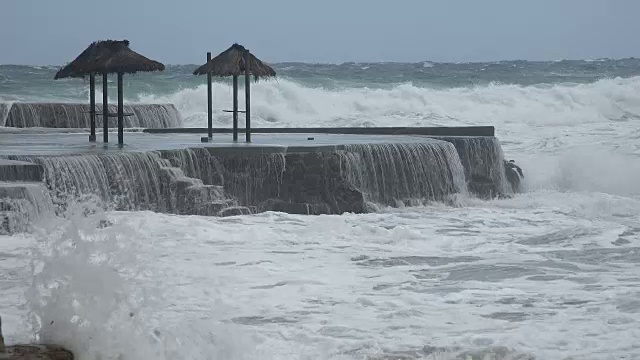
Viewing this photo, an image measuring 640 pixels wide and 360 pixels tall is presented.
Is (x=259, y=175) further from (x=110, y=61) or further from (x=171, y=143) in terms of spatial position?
(x=110, y=61)

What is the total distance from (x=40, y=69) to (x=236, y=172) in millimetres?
39551

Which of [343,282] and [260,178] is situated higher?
[260,178]

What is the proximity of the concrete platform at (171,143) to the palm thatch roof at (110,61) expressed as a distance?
3.50 ft

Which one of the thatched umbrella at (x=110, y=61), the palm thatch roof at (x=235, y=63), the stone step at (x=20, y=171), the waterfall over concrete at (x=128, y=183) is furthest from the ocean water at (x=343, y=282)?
the palm thatch roof at (x=235, y=63)

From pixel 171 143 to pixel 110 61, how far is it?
6.75 feet

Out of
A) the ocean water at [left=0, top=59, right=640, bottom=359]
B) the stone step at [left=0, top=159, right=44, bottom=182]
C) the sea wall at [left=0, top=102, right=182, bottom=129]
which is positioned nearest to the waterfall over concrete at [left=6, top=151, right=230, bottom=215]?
the stone step at [left=0, top=159, right=44, bottom=182]

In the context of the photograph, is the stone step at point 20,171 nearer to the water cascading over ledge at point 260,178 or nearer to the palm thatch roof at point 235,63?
the water cascading over ledge at point 260,178

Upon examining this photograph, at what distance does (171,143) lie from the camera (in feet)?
56.9

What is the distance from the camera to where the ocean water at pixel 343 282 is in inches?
301

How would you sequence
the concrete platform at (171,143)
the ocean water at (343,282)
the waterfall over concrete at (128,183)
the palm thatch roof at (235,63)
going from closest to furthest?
the ocean water at (343,282), the waterfall over concrete at (128,183), the concrete platform at (171,143), the palm thatch roof at (235,63)

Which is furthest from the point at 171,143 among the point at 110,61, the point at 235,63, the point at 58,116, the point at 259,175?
the point at 58,116

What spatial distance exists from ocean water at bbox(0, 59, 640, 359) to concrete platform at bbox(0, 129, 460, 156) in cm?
130

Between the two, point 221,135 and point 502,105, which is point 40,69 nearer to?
point 502,105

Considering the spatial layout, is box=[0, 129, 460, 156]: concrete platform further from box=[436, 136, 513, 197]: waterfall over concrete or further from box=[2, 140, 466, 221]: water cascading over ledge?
box=[436, 136, 513, 197]: waterfall over concrete
